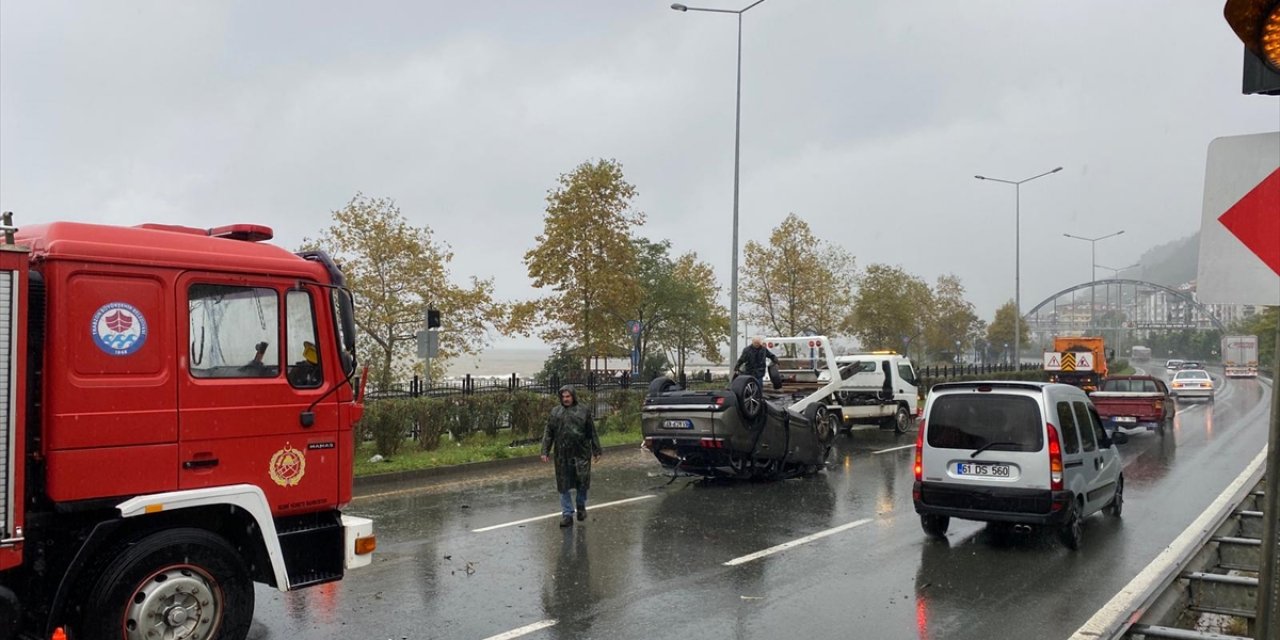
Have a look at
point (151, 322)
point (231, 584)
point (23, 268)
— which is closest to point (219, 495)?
point (231, 584)

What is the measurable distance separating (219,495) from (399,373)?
19973 millimetres

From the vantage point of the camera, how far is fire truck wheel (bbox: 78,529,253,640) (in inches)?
191

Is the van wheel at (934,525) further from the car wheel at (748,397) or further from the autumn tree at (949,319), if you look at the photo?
the autumn tree at (949,319)

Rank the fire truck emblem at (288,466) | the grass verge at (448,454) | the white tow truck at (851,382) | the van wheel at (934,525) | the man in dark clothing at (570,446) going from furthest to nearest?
1. the white tow truck at (851,382)
2. the grass verge at (448,454)
3. the man in dark clothing at (570,446)
4. the van wheel at (934,525)
5. the fire truck emblem at (288,466)

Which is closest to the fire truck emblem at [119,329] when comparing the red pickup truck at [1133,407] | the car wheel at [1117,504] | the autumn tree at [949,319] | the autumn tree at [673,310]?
the car wheel at [1117,504]

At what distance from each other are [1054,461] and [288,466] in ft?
22.2

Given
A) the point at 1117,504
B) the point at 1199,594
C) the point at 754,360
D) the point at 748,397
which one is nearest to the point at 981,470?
the point at 1117,504

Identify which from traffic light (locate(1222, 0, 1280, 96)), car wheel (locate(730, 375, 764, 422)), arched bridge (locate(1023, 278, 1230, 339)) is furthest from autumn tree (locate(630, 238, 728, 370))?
arched bridge (locate(1023, 278, 1230, 339))

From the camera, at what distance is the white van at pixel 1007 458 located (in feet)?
27.9

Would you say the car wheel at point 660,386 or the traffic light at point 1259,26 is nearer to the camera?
the traffic light at point 1259,26

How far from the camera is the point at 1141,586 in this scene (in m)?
7.30

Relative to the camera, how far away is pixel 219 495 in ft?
17.4

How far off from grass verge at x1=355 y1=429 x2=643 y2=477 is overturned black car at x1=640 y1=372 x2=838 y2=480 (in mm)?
3672

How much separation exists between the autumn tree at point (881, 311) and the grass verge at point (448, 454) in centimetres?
2866
